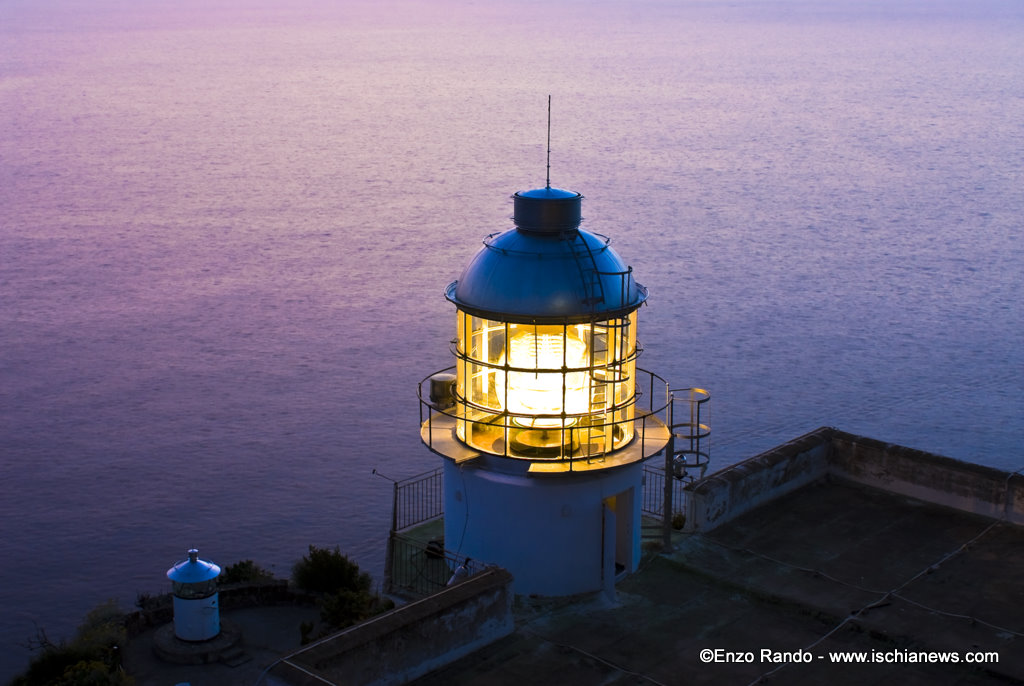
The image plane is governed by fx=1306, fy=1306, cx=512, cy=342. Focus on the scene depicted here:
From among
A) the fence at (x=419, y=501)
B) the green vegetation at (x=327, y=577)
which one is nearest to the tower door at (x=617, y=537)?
the green vegetation at (x=327, y=577)

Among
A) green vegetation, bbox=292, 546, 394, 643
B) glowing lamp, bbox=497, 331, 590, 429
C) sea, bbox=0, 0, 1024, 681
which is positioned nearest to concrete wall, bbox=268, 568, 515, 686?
glowing lamp, bbox=497, 331, 590, 429

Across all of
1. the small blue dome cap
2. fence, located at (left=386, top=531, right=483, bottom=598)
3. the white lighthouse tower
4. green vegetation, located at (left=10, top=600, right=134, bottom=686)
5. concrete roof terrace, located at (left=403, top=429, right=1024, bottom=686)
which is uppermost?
the small blue dome cap

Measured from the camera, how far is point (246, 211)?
223 ft

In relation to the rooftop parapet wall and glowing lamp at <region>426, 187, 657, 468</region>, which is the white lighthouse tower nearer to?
glowing lamp at <region>426, 187, 657, 468</region>

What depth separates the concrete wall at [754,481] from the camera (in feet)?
63.2

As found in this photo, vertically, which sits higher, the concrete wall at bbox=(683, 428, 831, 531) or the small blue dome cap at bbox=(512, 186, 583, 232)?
the small blue dome cap at bbox=(512, 186, 583, 232)

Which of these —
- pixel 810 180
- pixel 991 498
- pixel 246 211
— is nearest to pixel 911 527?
pixel 991 498

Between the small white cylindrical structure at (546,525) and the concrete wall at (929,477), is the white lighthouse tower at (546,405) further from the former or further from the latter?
the concrete wall at (929,477)

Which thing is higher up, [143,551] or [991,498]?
[991,498]

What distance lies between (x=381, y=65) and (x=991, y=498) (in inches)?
4526

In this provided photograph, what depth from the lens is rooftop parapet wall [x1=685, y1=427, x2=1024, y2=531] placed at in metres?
19.4

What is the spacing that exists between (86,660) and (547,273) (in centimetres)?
1408

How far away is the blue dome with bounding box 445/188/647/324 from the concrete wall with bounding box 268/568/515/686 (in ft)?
11.2

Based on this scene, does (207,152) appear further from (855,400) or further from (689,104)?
(855,400)
